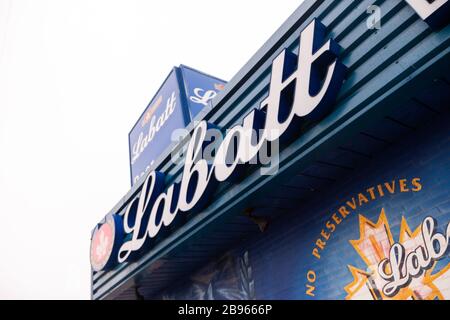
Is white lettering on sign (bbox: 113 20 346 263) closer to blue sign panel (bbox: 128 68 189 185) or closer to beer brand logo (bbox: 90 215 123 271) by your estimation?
beer brand logo (bbox: 90 215 123 271)

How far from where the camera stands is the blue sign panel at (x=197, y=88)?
28.3 feet

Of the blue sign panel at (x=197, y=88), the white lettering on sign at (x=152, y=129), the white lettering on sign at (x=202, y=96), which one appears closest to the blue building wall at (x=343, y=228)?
the blue sign panel at (x=197, y=88)

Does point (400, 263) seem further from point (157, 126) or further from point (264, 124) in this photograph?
point (157, 126)

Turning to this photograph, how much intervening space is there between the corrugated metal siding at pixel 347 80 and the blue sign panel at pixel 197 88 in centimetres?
335

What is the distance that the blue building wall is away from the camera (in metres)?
3.28

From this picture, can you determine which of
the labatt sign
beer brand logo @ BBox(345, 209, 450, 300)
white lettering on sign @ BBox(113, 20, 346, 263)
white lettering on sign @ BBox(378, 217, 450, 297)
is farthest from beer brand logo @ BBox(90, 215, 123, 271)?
white lettering on sign @ BBox(378, 217, 450, 297)

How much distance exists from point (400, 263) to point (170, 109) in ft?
22.0

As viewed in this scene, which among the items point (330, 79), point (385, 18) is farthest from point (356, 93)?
point (385, 18)

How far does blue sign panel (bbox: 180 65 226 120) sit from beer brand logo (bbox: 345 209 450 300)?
5485mm

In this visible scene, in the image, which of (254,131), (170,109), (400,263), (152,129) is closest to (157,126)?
(152,129)

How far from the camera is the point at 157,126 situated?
9477 millimetres
